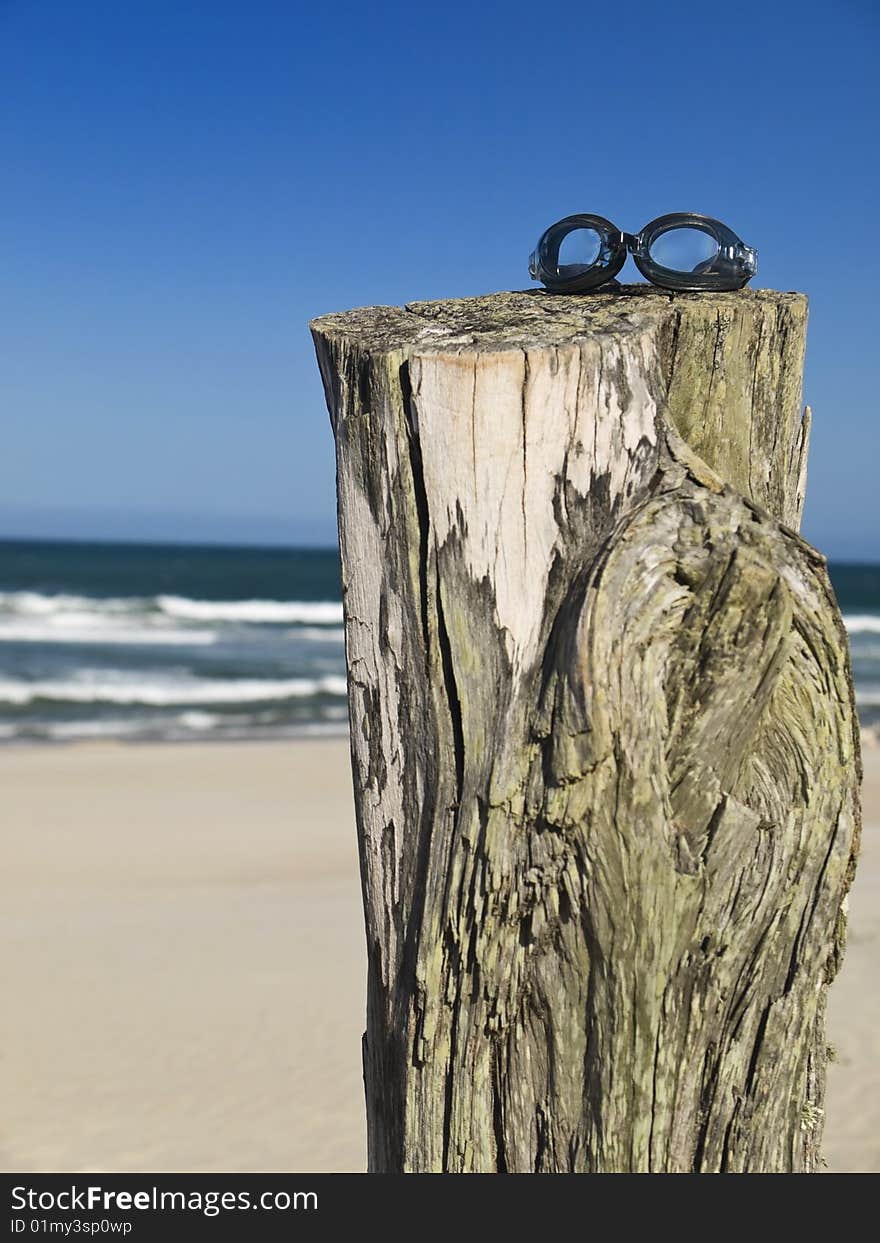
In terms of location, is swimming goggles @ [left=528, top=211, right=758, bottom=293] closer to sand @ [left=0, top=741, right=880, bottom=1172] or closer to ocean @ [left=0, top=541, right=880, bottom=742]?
sand @ [left=0, top=741, right=880, bottom=1172]

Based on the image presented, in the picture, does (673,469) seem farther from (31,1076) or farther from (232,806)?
(232,806)

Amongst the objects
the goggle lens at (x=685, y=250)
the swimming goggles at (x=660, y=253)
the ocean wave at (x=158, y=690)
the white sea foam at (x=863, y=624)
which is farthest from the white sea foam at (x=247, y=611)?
the goggle lens at (x=685, y=250)

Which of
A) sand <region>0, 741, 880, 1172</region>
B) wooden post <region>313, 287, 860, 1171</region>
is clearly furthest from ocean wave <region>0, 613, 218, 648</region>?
wooden post <region>313, 287, 860, 1171</region>

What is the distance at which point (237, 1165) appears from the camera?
4.23 m

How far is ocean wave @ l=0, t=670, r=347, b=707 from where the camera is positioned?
15273 mm

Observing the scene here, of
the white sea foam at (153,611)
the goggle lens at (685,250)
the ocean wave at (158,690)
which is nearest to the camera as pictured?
the goggle lens at (685,250)

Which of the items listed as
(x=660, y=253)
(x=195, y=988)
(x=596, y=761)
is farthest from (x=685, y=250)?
(x=195, y=988)

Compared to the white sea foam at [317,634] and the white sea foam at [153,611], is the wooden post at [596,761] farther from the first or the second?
the white sea foam at [153,611]

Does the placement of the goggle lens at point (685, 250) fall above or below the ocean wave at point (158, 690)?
above

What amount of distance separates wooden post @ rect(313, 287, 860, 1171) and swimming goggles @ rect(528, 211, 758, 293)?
0.76 feet

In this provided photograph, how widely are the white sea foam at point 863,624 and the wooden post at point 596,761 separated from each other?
27341 millimetres

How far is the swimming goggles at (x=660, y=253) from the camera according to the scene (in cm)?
195
